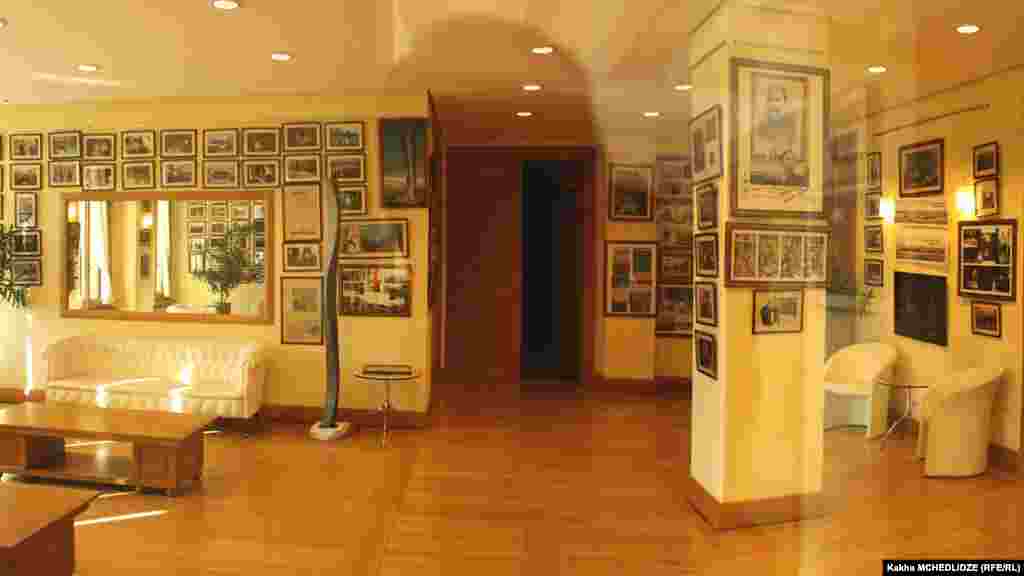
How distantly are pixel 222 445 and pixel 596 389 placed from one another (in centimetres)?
239

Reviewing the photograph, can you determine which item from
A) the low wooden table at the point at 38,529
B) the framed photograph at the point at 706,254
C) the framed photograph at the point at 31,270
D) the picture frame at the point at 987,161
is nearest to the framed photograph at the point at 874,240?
the picture frame at the point at 987,161

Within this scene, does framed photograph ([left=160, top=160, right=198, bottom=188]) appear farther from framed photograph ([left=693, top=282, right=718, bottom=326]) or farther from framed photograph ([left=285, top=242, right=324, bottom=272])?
framed photograph ([left=693, top=282, right=718, bottom=326])

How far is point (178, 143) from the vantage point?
150 inches

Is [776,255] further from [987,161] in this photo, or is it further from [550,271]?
[550,271]

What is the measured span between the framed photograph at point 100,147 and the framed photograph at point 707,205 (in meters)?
3.29

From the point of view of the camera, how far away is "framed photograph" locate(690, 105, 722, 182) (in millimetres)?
1446

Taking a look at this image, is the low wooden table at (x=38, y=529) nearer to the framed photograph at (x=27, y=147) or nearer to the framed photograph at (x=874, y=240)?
the framed photograph at (x=874, y=240)

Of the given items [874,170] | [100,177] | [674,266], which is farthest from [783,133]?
[100,177]

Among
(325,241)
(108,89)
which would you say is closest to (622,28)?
(325,241)

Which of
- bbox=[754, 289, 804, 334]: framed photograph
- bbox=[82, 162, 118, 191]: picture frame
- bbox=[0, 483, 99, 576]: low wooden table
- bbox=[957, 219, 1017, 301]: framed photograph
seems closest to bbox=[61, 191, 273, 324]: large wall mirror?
bbox=[82, 162, 118, 191]: picture frame

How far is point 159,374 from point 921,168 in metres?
3.75

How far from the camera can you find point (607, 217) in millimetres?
4703

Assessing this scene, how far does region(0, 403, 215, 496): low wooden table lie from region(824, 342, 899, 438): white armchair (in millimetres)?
2250

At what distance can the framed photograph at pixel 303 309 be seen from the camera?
3711 mm
